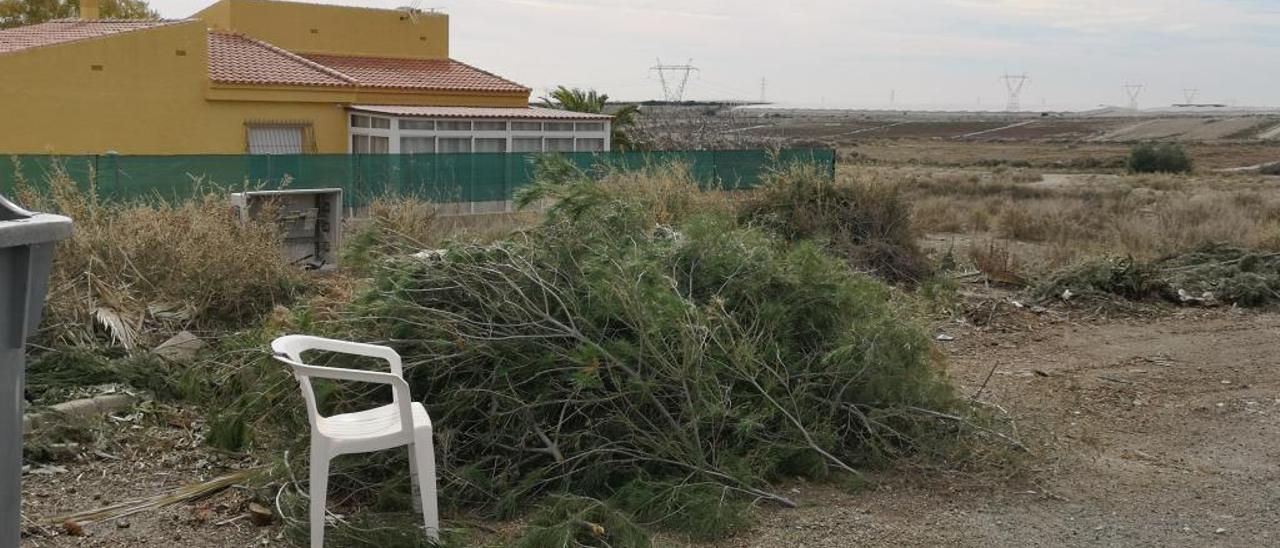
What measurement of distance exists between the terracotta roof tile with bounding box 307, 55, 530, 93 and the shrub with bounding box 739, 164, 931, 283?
13.3 meters

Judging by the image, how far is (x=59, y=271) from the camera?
9.09 metres

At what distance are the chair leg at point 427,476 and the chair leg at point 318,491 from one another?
403mm

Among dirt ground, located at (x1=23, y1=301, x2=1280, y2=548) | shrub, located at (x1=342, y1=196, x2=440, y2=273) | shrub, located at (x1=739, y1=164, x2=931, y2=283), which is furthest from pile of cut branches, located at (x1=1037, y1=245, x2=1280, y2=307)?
shrub, located at (x1=342, y1=196, x2=440, y2=273)

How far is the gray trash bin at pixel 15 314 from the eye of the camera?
3.63 m

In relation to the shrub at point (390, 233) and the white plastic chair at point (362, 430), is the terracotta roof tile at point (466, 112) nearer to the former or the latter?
the shrub at point (390, 233)

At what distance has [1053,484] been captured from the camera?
660cm

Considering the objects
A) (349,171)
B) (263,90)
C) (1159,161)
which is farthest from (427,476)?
(1159,161)

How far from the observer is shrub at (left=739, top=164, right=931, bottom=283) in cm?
1479

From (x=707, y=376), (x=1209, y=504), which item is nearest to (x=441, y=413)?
(x=707, y=376)

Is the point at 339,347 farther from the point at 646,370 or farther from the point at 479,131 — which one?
the point at 479,131

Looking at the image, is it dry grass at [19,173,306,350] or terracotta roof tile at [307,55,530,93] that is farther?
terracotta roof tile at [307,55,530,93]

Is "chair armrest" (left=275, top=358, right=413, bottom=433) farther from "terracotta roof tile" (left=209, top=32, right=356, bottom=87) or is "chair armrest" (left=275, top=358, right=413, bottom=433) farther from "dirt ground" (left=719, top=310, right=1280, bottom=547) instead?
"terracotta roof tile" (left=209, top=32, right=356, bottom=87)

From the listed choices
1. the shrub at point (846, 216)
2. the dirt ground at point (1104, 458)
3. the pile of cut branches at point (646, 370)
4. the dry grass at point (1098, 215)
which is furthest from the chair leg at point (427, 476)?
the dry grass at point (1098, 215)

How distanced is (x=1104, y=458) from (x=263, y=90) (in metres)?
20.4
